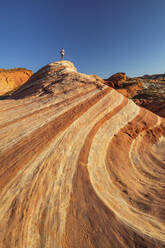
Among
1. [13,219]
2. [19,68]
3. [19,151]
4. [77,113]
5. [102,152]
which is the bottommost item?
[13,219]

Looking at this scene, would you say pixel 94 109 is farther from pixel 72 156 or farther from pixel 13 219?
pixel 13 219

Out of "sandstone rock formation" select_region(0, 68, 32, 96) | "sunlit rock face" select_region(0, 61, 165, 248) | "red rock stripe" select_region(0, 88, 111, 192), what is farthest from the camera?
"sandstone rock formation" select_region(0, 68, 32, 96)

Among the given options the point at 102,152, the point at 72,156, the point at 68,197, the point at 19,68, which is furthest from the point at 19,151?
the point at 19,68

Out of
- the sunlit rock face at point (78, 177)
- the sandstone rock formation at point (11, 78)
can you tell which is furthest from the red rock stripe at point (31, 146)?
the sandstone rock formation at point (11, 78)

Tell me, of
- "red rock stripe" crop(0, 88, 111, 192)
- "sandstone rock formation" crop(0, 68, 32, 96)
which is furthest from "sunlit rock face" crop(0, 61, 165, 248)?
"sandstone rock formation" crop(0, 68, 32, 96)

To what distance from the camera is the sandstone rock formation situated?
35.0 m

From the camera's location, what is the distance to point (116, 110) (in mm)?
4586

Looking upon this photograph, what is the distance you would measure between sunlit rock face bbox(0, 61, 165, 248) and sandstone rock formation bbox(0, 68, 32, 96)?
1487 inches

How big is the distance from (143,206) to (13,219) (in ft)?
6.77

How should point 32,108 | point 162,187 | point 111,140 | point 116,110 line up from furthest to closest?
point 116,110 < point 32,108 < point 111,140 < point 162,187

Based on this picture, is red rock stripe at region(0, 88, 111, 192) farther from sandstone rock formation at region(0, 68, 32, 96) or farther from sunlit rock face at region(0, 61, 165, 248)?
sandstone rock formation at region(0, 68, 32, 96)

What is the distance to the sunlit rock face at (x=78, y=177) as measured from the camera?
158 centimetres

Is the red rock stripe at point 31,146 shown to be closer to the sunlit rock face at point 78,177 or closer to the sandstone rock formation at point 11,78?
the sunlit rock face at point 78,177

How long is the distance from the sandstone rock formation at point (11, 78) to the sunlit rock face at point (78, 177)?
37.8 m
